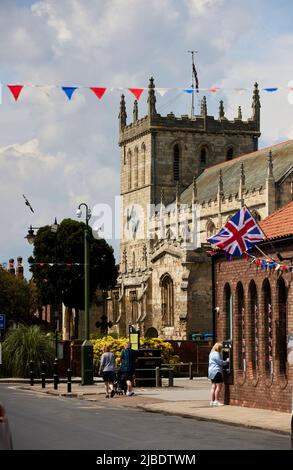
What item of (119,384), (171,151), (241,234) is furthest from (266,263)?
(171,151)

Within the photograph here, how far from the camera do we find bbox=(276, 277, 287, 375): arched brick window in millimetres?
27219

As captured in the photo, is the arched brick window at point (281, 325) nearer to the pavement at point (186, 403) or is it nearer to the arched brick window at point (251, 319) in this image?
the pavement at point (186, 403)

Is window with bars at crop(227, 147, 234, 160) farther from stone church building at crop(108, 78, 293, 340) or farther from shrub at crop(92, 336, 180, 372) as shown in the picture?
shrub at crop(92, 336, 180, 372)

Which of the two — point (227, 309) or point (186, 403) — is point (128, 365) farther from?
point (227, 309)

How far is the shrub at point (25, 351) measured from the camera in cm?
4797

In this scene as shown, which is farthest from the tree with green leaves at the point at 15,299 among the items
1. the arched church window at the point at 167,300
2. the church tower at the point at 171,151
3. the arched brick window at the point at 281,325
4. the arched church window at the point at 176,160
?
the arched brick window at the point at 281,325

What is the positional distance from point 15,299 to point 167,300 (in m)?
20.8

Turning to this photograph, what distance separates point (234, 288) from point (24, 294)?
71508 millimetres

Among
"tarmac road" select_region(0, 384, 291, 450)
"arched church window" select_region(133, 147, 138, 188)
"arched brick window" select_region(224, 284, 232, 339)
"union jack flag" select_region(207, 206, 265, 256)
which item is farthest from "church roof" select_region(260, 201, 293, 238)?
"arched church window" select_region(133, 147, 138, 188)

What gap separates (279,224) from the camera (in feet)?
95.6

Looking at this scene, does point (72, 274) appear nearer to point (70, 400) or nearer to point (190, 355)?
point (190, 355)

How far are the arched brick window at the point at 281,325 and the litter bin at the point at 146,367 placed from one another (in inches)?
525

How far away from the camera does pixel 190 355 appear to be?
53.6 metres

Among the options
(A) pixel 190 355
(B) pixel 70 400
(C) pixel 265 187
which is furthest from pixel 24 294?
(B) pixel 70 400
